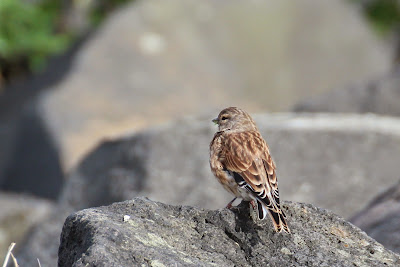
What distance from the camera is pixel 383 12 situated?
1855cm

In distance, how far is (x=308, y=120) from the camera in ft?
28.9

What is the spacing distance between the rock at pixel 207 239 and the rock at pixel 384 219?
1218mm

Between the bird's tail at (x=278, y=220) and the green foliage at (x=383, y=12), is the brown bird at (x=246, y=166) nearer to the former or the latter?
the bird's tail at (x=278, y=220)

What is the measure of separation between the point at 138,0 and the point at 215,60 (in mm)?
2081

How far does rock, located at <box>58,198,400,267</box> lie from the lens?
11.5 feet

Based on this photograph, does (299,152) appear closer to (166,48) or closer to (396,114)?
(396,114)

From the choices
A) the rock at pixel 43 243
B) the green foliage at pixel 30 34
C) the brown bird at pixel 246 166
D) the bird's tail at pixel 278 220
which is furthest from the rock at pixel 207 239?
the green foliage at pixel 30 34

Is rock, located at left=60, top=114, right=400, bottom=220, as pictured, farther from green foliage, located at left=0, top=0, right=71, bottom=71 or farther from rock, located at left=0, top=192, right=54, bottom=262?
green foliage, located at left=0, top=0, right=71, bottom=71

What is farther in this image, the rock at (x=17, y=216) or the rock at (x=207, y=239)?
the rock at (x=17, y=216)

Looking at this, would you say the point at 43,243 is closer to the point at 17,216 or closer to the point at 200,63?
the point at 17,216

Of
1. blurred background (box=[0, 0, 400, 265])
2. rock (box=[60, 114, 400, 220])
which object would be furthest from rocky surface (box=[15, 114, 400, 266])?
blurred background (box=[0, 0, 400, 265])

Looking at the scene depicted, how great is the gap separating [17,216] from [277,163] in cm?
347

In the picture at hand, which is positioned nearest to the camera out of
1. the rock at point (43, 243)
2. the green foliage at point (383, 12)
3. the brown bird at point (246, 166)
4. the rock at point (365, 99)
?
the brown bird at point (246, 166)

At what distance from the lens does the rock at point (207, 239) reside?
352 cm
